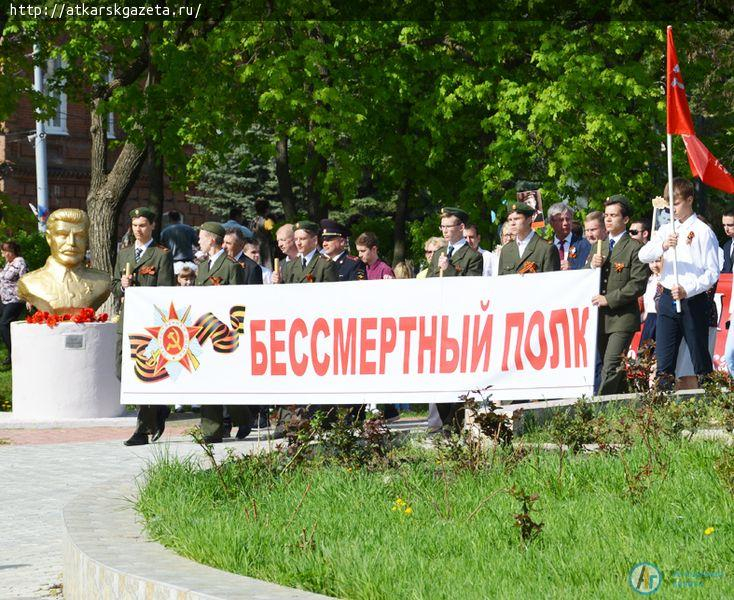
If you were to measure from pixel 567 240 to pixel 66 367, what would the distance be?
19.3 feet

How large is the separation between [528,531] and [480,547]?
231 millimetres

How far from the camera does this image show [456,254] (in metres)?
13.8

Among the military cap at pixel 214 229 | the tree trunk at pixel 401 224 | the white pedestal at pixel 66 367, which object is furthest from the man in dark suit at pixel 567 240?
the tree trunk at pixel 401 224

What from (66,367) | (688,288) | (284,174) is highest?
(284,174)

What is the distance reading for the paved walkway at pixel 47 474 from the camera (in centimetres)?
809

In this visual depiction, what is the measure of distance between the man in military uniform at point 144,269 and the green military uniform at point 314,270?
1185 millimetres

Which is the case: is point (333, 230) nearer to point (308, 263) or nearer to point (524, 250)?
point (308, 263)

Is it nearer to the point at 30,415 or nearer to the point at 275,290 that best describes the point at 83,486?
the point at 275,290

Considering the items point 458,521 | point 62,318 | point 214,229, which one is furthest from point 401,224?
point 458,521

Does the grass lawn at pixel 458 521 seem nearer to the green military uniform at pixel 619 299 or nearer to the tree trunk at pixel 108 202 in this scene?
the green military uniform at pixel 619 299

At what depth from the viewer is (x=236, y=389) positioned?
12.8m

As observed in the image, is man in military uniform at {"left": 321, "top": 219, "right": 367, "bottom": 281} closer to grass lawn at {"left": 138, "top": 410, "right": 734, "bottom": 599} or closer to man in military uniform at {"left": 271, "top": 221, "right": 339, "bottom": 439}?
man in military uniform at {"left": 271, "top": 221, "right": 339, "bottom": 439}

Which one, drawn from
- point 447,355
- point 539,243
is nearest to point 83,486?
point 447,355

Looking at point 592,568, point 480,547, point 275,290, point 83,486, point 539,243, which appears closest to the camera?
point 592,568
